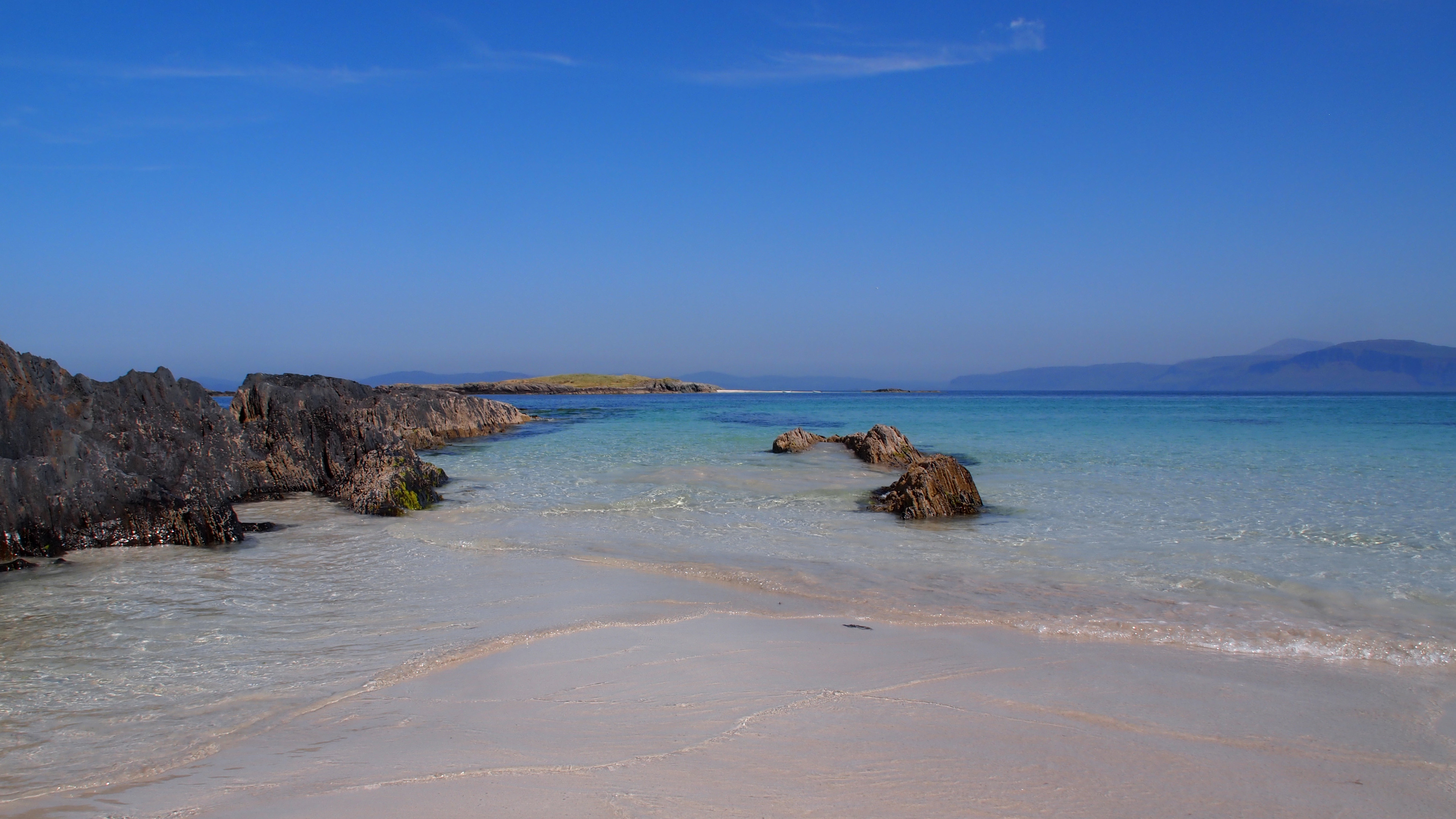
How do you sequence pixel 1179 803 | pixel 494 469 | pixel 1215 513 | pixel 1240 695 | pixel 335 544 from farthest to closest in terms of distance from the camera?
pixel 494 469
pixel 1215 513
pixel 335 544
pixel 1240 695
pixel 1179 803

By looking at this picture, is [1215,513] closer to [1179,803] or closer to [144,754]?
[1179,803]

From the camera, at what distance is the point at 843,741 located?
3441mm

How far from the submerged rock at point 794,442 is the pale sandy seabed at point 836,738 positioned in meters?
14.9

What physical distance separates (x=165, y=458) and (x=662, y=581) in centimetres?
647

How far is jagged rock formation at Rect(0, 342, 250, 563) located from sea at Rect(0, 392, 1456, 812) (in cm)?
45

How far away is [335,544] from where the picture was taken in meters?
8.37

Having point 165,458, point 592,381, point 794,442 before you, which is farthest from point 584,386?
point 165,458

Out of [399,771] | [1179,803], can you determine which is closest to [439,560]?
[399,771]

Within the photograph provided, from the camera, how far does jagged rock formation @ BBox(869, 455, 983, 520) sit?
1017 cm

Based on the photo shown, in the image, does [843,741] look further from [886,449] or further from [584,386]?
[584,386]

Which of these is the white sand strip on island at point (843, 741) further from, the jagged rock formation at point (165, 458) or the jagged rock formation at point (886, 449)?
the jagged rock formation at point (886, 449)

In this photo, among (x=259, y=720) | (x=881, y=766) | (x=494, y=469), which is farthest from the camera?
(x=494, y=469)

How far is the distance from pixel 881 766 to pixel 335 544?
7.30 metres

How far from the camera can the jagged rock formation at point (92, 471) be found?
729 centimetres
